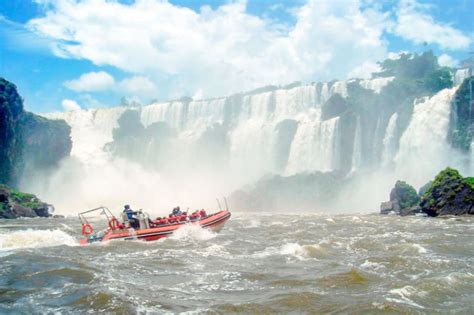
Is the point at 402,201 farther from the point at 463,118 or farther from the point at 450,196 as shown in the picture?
the point at 463,118

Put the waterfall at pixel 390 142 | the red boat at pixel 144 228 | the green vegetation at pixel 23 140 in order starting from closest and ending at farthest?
the red boat at pixel 144 228
the waterfall at pixel 390 142
the green vegetation at pixel 23 140

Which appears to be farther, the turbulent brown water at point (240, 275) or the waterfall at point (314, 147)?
the waterfall at point (314, 147)

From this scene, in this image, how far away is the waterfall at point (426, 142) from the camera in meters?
43.7

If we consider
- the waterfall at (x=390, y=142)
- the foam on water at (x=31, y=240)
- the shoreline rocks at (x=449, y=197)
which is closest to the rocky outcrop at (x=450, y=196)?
the shoreline rocks at (x=449, y=197)

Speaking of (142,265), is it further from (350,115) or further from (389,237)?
(350,115)

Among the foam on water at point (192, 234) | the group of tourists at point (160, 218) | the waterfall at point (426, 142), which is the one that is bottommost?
the foam on water at point (192, 234)

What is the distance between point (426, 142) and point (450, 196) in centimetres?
1634

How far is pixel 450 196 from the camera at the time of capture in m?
29.9

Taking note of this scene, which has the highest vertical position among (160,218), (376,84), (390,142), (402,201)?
(376,84)

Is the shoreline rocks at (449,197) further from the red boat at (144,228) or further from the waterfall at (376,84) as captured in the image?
the waterfall at (376,84)

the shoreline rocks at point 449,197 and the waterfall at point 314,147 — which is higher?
the waterfall at point 314,147

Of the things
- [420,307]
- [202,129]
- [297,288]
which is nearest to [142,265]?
[297,288]


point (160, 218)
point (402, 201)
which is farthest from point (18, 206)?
point (402, 201)

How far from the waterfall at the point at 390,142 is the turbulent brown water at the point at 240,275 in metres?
30.9
